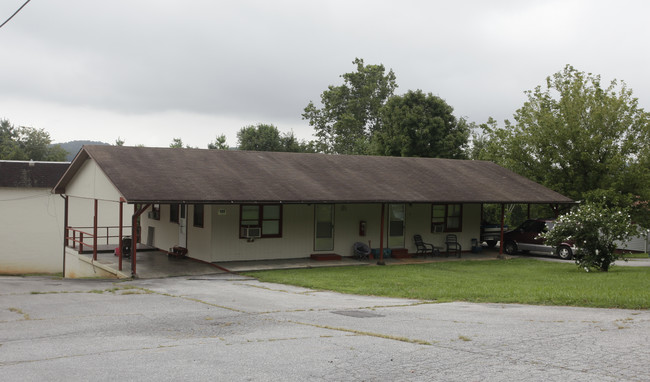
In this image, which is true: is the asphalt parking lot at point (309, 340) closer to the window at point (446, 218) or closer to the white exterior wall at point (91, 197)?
the white exterior wall at point (91, 197)

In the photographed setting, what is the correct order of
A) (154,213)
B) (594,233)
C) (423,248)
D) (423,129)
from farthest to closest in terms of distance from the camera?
(423,129), (154,213), (423,248), (594,233)


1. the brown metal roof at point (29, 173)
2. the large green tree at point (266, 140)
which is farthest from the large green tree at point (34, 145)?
the brown metal roof at point (29, 173)

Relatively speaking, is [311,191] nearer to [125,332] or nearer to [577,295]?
[577,295]

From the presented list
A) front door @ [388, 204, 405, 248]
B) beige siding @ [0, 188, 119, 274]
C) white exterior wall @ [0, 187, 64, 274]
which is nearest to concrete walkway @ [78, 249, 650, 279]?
front door @ [388, 204, 405, 248]

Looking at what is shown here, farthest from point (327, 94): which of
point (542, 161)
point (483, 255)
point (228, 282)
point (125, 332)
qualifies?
point (125, 332)

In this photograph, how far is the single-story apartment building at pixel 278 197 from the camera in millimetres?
18516

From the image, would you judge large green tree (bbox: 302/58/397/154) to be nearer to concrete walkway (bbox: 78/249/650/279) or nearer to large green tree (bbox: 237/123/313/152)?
large green tree (bbox: 237/123/313/152)

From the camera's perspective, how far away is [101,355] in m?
7.62

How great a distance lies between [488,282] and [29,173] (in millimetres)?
25143

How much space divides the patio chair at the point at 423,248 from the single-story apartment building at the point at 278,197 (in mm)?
384

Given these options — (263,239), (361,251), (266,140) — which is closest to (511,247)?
(361,251)

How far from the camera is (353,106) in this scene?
6594cm

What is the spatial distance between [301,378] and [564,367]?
3048 millimetres

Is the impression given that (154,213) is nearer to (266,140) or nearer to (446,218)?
(446,218)
